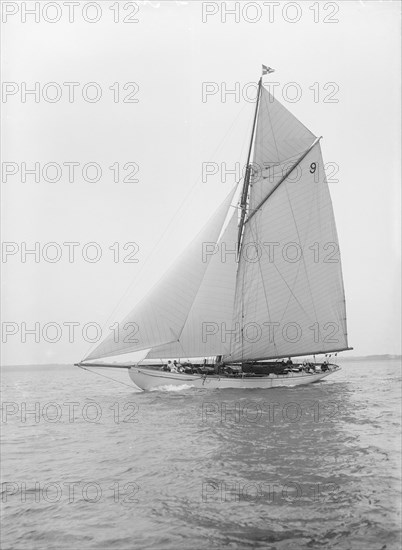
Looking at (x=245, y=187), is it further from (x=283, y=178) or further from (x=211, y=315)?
(x=211, y=315)

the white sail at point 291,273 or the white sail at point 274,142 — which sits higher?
the white sail at point 274,142

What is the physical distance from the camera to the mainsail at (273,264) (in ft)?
93.7

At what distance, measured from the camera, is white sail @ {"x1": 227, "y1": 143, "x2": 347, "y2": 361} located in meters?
31.0

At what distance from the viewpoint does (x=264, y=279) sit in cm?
3088

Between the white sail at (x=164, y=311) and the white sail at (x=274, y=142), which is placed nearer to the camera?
the white sail at (x=164, y=311)

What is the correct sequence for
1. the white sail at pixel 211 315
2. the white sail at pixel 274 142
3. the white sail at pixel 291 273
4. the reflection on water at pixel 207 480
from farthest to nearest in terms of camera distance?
the white sail at pixel 274 142, the white sail at pixel 291 273, the white sail at pixel 211 315, the reflection on water at pixel 207 480

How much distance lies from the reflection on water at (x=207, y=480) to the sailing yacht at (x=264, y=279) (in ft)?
28.0

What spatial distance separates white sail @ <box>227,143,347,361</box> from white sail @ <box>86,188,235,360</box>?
468 cm

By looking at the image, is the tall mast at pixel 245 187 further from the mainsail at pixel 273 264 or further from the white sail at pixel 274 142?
the white sail at pixel 274 142

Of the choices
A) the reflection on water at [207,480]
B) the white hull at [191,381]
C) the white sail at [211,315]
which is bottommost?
the white hull at [191,381]

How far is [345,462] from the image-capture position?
11680 mm

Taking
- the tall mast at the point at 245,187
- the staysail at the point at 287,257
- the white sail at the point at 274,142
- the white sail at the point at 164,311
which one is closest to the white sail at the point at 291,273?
the staysail at the point at 287,257

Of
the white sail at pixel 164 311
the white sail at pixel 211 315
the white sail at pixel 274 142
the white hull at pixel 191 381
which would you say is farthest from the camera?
the white sail at pixel 274 142

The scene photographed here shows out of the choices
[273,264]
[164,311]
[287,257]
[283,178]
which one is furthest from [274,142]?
[164,311]
